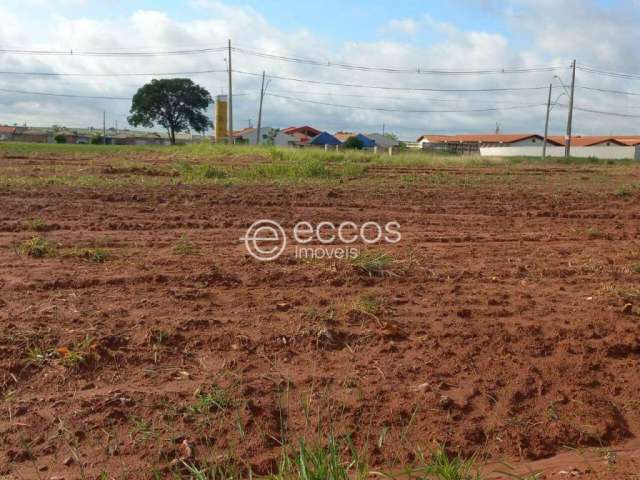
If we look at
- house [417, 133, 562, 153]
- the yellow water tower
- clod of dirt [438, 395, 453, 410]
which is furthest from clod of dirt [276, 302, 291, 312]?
house [417, 133, 562, 153]

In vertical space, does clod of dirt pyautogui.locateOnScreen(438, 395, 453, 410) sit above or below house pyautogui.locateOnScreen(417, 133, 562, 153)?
below

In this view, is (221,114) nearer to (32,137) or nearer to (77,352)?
(32,137)

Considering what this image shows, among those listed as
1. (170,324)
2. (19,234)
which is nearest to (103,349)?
(170,324)

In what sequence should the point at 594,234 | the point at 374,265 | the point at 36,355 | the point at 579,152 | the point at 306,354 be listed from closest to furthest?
1. the point at 36,355
2. the point at 306,354
3. the point at 374,265
4. the point at 594,234
5. the point at 579,152

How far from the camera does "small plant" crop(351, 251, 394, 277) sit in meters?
5.12

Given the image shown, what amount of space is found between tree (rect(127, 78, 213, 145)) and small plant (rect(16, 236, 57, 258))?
57.1 m

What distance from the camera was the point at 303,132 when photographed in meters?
70.4

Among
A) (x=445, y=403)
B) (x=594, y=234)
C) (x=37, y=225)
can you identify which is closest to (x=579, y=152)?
(x=594, y=234)

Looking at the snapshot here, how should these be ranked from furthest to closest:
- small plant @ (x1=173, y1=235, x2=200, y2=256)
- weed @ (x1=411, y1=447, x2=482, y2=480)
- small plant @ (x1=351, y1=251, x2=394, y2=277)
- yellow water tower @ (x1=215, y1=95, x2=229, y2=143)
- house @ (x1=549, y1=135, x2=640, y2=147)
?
house @ (x1=549, y1=135, x2=640, y2=147) → yellow water tower @ (x1=215, y1=95, x2=229, y2=143) → small plant @ (x1=173, y1=235, x2=200, y2=256) → small plant @ (x1=351, y1=251, x2=394, y2=277) → weed @ (x1=411, y1=447, x2=482, y2=480)

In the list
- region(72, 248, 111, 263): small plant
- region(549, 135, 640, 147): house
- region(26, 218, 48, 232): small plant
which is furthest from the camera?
region(549, 135, 640, 147): house

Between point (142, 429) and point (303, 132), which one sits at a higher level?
point (303, 132)

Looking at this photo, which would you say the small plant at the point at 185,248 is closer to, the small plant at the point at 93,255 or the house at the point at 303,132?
the small plant at the point at 93,255

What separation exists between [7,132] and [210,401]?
79.1m

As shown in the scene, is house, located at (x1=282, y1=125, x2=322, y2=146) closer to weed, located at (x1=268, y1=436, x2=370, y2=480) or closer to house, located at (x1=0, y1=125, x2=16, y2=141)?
house, located at (x1=0, y1=125, x2=16, y2=141)
